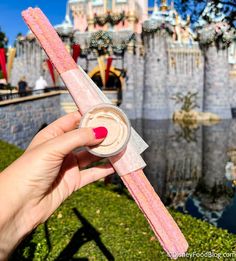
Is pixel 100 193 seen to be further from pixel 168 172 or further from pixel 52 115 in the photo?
pixel 52 115

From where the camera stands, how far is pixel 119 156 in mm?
1964

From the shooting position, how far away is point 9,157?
34.4ft

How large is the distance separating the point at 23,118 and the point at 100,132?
15668 millimetres

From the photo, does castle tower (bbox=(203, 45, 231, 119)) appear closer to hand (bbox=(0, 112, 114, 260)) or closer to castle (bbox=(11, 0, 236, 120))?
castle (bbox=(11, 0, 236, 120))

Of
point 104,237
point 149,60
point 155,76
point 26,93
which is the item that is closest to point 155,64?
point 149,60

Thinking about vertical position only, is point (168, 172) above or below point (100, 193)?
below

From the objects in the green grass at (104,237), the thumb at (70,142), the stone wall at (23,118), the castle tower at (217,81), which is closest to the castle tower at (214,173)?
the castle tower at (217,81)

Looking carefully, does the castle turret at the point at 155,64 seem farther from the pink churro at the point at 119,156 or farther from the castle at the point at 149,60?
the pink churro at the point at 119,156

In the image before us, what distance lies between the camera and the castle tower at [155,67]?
2855 cm

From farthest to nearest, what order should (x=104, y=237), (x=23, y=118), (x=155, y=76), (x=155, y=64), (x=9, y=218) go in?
(x=155, y=76)
(x=155, y=64)
(x=23, y=118)
(x=104, y=237)
(x=9, y=218)

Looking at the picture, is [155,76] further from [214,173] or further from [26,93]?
[214,173]

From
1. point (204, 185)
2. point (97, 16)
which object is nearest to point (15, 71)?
point (97, 16)

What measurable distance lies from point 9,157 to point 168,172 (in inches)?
303

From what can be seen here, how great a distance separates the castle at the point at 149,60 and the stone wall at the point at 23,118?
8.77m
